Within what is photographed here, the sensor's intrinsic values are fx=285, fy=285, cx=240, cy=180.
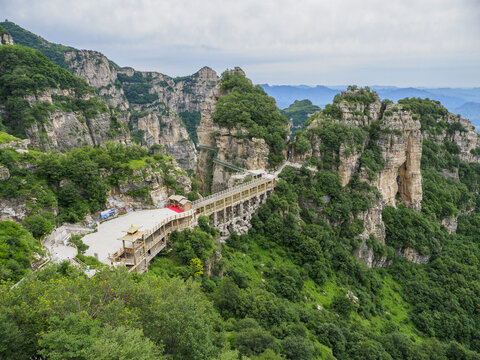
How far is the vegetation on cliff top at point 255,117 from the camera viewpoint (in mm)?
51250

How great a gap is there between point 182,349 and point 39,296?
7962 mm

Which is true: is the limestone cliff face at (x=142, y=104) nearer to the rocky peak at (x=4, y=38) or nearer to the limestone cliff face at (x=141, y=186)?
the rocky peak at (x=4, y=38)

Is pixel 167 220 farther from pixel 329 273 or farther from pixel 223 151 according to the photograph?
pixel 329 273

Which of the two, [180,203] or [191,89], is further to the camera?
[191,89]

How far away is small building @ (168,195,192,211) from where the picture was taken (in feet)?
113

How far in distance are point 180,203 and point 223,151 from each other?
69.9 feet

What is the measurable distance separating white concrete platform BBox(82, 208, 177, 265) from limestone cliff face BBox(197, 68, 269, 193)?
1723 cm

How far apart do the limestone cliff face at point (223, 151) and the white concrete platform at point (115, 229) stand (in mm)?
17234

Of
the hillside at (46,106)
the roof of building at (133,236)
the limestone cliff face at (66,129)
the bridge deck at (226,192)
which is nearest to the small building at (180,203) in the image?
the bridge deck at (226,192)

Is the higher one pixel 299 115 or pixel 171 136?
pixel 299 115

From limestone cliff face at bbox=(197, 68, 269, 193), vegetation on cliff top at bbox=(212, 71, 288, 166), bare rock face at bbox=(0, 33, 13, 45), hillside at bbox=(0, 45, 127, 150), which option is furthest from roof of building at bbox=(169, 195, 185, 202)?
bare rock face at bbox=(0, 33, 13, 45)

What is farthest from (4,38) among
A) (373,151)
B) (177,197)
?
(373,151)

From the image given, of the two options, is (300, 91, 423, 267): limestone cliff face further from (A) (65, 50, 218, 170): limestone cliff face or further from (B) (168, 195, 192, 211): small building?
(A) (65, 50, 218, 170): limestone cliff face

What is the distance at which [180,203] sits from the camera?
113 ft
